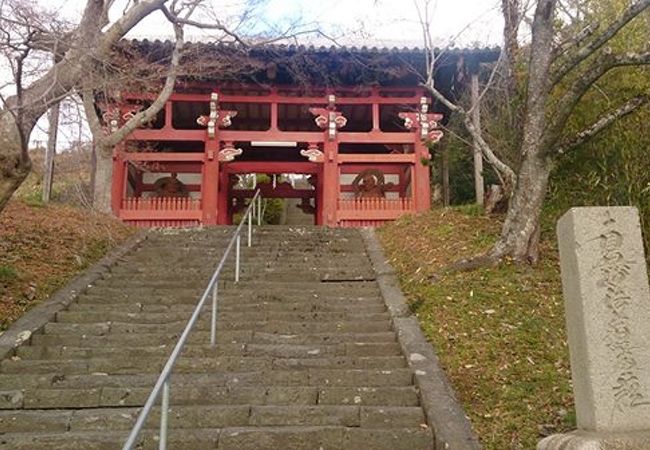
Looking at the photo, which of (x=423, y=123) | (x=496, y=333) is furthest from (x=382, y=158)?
(x=496, y=333)

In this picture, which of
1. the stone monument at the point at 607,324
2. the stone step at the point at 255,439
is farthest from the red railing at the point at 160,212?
the stone monument at the point at 607,324

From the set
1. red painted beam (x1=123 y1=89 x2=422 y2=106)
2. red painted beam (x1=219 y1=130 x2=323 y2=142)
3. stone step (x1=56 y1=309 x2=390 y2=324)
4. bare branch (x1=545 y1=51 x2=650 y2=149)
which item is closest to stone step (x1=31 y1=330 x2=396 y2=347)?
stone step (x1=56 y1=309 x2=390 y2=324)

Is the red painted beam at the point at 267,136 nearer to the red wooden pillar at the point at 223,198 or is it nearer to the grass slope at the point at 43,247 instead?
the red wooden pillar at the point at 223,198

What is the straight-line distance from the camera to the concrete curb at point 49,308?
20.6 feet

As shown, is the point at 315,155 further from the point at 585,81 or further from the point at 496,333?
the point at 496,333

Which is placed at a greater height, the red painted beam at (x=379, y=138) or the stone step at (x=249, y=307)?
the red painted beam at (x=379, y=138)

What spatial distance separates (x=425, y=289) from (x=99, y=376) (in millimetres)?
3717

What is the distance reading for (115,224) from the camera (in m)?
11.1

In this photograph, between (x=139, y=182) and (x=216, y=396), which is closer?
(x=216, y=396)

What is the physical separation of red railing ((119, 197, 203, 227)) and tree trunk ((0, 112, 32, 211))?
6156 millimetres

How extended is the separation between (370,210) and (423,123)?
2.17 meters

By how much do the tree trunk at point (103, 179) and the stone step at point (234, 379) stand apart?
22.3 feet

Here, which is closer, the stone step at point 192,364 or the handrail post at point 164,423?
the handrail post at point 164,423

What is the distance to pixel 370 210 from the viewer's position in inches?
501
